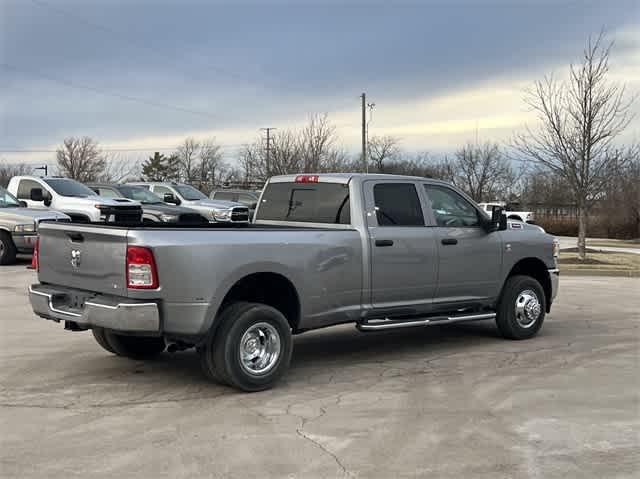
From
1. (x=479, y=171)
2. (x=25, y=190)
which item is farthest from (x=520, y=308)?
(x=479, y=171)

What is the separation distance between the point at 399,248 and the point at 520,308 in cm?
230

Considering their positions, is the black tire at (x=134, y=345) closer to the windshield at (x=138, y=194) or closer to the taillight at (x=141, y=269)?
the taillight at (x=141, y=269)

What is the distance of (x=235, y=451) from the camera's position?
511 centimetres

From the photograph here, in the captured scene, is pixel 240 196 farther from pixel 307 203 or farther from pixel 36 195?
pixel 307 203

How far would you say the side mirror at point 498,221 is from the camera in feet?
29.0

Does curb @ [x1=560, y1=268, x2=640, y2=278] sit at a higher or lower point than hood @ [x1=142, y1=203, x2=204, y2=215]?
lower

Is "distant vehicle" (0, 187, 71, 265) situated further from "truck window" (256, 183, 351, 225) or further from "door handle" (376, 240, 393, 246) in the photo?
"door handle" (376, 240, 393, 246)

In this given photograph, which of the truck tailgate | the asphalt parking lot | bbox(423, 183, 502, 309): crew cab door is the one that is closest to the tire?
the asphalt parking lot

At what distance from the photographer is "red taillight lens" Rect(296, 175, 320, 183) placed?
8344mm

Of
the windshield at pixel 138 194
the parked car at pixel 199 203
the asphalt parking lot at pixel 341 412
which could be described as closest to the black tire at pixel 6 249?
the parked car at pixel 199 203

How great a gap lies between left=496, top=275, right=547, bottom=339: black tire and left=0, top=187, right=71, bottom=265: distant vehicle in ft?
35.2

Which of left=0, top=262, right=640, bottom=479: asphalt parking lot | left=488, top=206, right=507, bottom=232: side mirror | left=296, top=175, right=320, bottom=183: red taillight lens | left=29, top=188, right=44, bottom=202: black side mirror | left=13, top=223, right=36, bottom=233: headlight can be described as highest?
left=29, top=188, right=44, bottom=202: black side mirror

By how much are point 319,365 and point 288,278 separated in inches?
52.3

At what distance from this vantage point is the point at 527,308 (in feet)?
30.9
